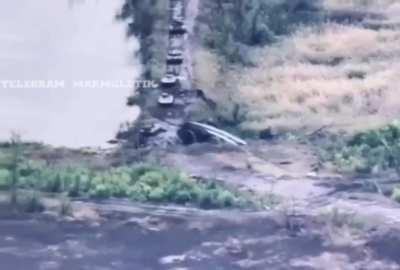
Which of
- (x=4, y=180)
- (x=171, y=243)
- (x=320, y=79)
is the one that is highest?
(x=320, y=79)

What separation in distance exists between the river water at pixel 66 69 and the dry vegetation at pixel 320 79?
0.51 ft

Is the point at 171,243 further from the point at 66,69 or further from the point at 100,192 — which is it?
the point at 66,69

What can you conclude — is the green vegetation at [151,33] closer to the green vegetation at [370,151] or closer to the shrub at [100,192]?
the shrub at [100,192]

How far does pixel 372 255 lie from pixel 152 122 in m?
0.45

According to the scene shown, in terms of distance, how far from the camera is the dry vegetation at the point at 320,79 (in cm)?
146

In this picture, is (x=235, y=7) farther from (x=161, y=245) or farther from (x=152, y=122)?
(x=161, y=245)

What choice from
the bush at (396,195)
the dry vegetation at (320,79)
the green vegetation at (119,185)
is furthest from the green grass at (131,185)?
the bush at (396,195)

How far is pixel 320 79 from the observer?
1.47 m

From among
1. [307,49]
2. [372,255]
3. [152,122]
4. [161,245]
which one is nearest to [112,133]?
[152,122]

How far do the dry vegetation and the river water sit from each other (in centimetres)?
15

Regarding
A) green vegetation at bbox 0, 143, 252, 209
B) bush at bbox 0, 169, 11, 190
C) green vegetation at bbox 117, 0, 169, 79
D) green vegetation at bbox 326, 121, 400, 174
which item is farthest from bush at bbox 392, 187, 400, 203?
bush at bbox 0, 169, 11, 190

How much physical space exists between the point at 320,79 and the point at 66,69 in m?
0.45

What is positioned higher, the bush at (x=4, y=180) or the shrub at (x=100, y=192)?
the bush at (x=4, y=180)

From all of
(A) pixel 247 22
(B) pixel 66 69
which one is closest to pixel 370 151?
(A) pixel 247 22
